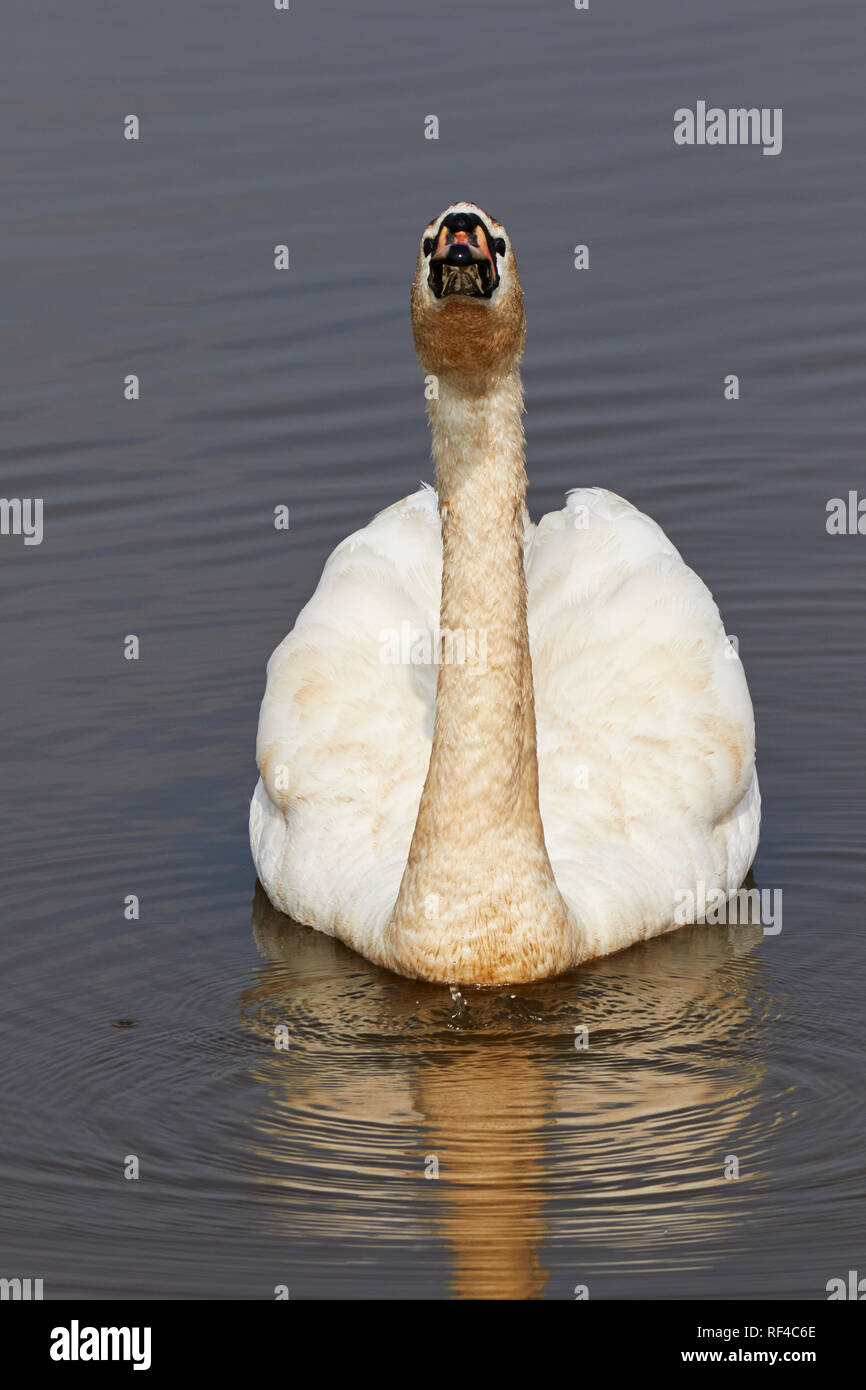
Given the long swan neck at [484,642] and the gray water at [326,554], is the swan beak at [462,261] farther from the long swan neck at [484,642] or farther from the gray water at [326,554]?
the gray water at [326,554]

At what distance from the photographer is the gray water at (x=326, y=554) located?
10.1 metres

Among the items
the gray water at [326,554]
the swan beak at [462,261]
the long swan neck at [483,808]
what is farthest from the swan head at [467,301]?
the gray water at [326,554]

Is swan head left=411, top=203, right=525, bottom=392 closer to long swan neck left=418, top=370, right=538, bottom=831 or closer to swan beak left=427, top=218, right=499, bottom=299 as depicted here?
swan beak left=427, top=218, right=499, bottom=299

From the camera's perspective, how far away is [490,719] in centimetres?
1196

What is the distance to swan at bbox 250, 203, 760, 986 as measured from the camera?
37.9 ft

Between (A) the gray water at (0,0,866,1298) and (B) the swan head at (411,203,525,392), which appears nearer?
(A) the gray water at (0,0,866,1298)

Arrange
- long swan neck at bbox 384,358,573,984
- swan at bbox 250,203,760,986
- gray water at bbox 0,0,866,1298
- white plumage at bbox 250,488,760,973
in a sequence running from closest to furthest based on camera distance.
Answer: gray water at bbox 0,0,866,1298
swan at bbox 250,203,760,986
long swan neck at bbox 384,358,573,984
white plumage at bbox 250,488,760,973

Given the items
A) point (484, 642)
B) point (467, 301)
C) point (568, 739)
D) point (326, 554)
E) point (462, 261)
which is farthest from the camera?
point (326, 554)

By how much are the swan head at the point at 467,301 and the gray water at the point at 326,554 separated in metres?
2.86

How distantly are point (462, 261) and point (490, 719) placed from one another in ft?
7.80

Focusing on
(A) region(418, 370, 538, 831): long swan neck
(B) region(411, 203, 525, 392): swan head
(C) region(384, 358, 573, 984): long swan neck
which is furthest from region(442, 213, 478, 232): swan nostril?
(C) region(384, 358, 573, 984): long swan neck

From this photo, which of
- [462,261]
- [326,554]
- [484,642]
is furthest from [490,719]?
[326,554]

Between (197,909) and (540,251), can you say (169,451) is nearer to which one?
(540,251)

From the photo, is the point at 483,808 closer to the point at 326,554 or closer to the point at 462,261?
the point at 462,261
